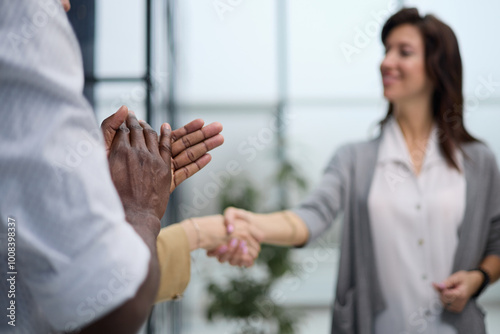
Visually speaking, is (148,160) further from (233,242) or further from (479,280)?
(479,280)

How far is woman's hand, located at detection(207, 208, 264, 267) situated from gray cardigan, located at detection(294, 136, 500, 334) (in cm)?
17

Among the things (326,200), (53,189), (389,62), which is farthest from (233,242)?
(53,189)

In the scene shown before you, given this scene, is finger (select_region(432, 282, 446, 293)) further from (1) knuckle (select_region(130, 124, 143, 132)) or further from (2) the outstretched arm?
(1) knuckle (select_region(130, 124, 143, 132))

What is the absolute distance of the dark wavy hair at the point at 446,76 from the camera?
1.62 m

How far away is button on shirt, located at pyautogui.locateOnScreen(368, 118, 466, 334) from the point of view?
148 cm

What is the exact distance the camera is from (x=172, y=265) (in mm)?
1093

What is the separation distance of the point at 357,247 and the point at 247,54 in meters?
3.15

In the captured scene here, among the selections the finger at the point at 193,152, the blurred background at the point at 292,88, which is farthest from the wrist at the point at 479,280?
the blurred background at the point at 292,88

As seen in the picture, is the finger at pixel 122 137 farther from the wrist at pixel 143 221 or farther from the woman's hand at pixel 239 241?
the woman's hand at pixel 239 241

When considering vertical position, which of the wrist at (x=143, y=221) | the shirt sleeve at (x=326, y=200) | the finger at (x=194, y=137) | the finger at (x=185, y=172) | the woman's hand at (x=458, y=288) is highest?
the finger at (x=194, y=137)

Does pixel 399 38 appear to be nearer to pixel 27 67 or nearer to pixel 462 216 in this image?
pixel 462 216

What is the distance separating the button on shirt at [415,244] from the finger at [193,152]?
86 centimetres

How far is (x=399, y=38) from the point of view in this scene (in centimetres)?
168

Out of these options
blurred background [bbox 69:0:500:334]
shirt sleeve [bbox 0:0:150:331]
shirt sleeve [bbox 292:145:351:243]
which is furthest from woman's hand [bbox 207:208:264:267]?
blurred background [bbox 69:0:500:334]
